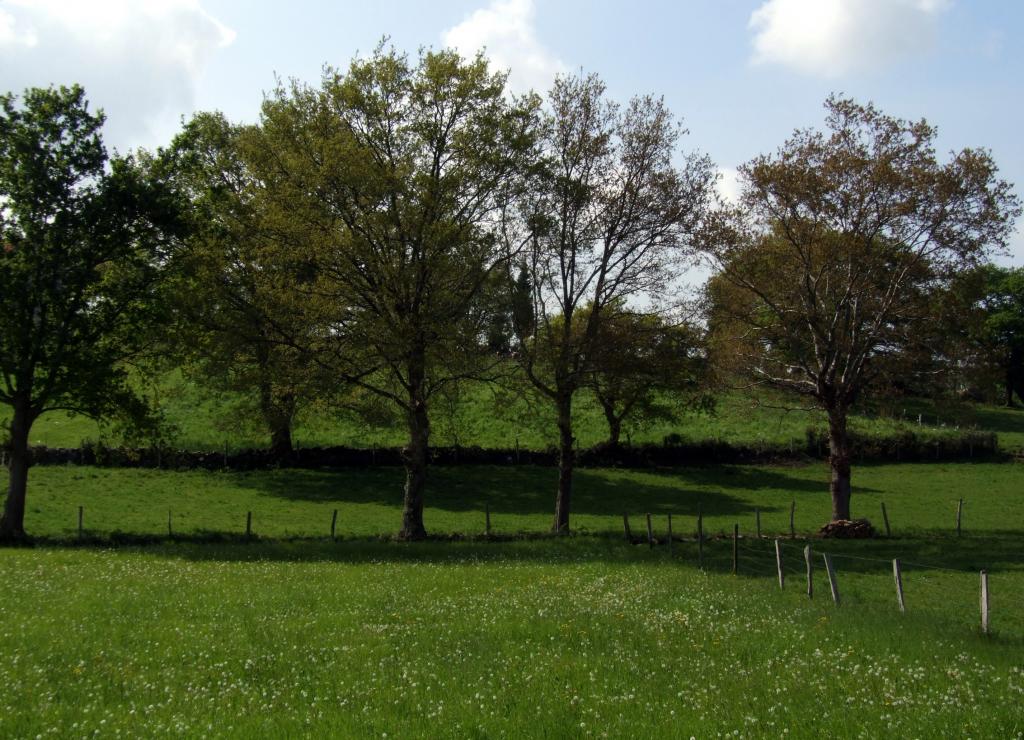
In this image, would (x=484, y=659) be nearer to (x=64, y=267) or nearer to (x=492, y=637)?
(x=492, y=637)

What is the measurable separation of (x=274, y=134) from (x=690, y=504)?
28.4 m

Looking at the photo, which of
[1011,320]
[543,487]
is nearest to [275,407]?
[543,487]

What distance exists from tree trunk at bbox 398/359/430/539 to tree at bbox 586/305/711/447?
676 centimetres

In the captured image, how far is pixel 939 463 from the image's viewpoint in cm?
5688

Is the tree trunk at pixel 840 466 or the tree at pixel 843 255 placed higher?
the tree at pixel 843 255

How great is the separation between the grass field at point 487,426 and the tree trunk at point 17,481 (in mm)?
6257

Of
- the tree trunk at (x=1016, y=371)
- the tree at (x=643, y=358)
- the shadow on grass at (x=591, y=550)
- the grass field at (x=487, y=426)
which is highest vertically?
the tree trunk at (x=1016, y=371)

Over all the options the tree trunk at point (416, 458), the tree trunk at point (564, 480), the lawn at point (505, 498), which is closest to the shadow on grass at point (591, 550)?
the tree trunk at point (416, 458)

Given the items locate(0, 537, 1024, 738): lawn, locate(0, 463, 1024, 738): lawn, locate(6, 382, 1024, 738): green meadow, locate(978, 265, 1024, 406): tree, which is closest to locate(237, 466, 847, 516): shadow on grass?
locate(6, 382, 1024, 738): green meadow

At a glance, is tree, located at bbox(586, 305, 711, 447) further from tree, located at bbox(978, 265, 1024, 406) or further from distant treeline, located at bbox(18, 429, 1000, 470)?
tree, located at bbox(978, 265, 1024, 406)

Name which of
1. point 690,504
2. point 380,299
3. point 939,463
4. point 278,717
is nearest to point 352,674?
point 278,717

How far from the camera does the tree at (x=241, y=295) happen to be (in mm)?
30188

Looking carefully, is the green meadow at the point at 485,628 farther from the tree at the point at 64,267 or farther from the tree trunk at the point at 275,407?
the tree at the point at 64,267

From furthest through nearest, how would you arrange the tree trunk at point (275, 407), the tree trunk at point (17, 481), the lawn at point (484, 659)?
the tree trunk at point (275, 407)
the tree trunk at point (17, 481)
the lawn at point (484, 659)
